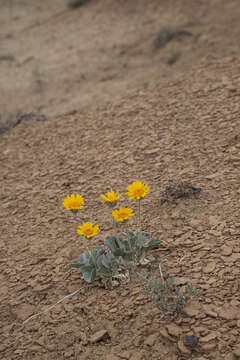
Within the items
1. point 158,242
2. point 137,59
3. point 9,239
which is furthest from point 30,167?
point 137,59

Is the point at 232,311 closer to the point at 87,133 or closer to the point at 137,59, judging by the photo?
the point at 87,133

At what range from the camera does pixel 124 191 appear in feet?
10.4

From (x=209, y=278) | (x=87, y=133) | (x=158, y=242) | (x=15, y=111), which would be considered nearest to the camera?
(x=209, y=278)

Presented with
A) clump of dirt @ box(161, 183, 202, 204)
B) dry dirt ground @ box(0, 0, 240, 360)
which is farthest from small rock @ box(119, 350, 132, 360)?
clump of dirt @ box(161, 183, 202, 204)

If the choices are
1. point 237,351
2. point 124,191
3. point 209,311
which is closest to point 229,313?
point 209,311

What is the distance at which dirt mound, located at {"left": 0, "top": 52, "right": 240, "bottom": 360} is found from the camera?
205 centimetres

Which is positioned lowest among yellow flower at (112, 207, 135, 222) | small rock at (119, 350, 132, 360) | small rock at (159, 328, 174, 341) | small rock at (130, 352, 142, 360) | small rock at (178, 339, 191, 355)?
small rock at (119, 350, 132, 360)

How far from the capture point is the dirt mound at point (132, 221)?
6.73 feet

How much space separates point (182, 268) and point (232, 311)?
0.40m

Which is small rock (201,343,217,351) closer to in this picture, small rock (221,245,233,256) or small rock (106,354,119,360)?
small rock (106,354,119,360)

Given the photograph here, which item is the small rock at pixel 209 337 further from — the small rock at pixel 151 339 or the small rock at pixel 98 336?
the small rock at pixel 98 336

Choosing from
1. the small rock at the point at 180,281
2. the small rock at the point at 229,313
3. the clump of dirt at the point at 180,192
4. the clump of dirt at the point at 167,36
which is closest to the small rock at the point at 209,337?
the small rock at the point at 229,313

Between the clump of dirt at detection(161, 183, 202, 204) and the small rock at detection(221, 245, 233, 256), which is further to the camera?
the clump of dirt at detection(161, 183, 202, 204)

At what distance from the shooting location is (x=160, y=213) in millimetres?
2824
